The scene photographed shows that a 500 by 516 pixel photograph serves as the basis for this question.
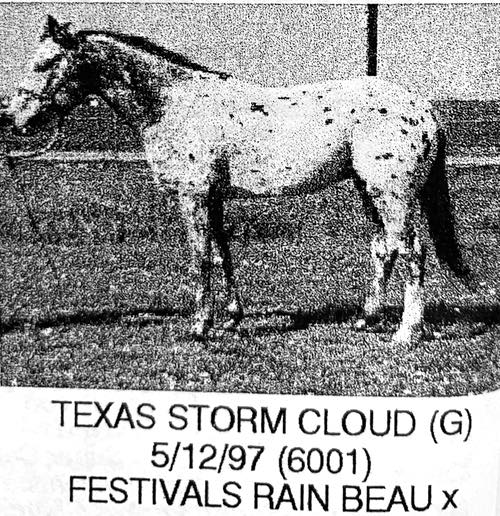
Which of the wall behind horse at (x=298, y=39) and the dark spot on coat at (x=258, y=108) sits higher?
the wall behind horse at (x=298, y=39)

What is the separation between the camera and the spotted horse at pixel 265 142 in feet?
6.88

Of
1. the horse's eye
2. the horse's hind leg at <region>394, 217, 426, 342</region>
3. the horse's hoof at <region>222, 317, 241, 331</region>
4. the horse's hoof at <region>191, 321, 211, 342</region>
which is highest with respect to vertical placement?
the horse's eye

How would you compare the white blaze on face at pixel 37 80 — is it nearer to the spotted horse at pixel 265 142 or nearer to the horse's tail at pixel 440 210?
the spotted horse at pixel 265 142

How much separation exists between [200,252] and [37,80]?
659mm

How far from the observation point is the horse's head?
210cm

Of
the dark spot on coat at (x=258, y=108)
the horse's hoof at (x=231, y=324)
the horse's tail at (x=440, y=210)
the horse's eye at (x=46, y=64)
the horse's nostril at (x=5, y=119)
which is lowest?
the horse's hoof at (x=231, y=324)

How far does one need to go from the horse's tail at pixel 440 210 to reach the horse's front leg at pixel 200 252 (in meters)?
0.62

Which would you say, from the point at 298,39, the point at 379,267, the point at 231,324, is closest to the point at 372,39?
the point at 298,39

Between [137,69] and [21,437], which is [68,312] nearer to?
[21,437]

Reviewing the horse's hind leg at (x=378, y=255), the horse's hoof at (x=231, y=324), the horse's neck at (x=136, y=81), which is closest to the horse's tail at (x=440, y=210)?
the horse's hind leg at (x=378, y=255)

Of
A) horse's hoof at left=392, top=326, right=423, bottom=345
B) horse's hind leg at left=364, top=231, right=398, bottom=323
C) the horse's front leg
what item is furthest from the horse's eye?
horse's hoof at left=392, top=326, right=423, bottom=345

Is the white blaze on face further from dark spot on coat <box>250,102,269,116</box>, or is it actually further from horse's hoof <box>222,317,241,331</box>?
horse's hoof <box>222,317,241,331</box>

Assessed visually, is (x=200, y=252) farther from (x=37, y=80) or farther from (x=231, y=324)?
(x=37, y=80)

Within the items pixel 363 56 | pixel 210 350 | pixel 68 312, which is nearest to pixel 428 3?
pixel 363 56
